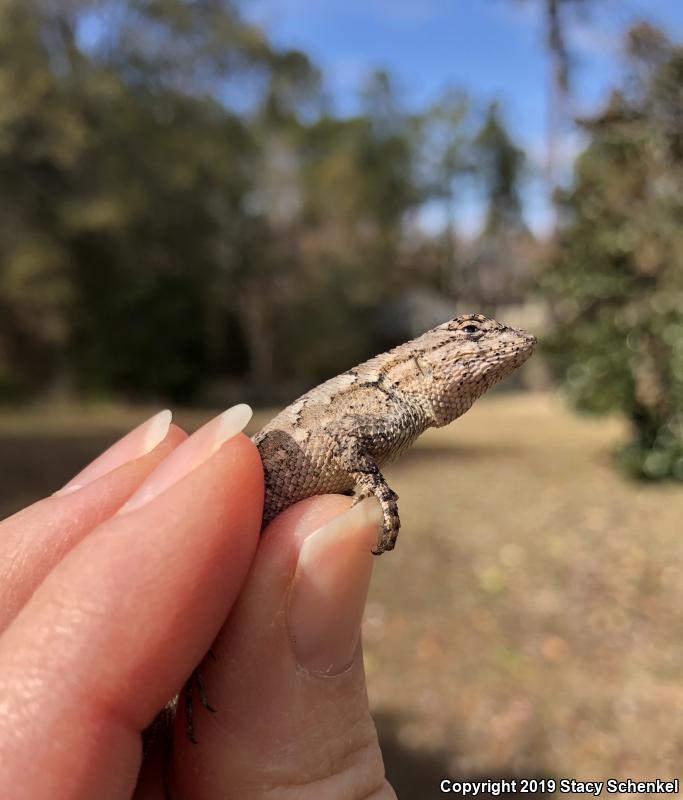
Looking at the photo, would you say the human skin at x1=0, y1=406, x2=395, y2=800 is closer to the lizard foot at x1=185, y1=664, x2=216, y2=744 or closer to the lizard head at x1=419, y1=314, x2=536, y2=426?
the lizard foot at x1=185, y1=664, x2=216, y2=744

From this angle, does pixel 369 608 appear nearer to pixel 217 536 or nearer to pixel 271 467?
pixel 271 467

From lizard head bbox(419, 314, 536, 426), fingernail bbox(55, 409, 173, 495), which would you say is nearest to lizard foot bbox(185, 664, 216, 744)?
fingernail bbox(55, 409, 173, 495)

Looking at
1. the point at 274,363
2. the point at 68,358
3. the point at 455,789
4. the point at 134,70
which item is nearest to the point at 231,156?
the point at 134,70

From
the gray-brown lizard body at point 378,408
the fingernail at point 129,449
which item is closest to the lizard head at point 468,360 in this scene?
the gray-brown lizard body at point 378,408

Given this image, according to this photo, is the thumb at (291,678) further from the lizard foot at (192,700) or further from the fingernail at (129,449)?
the fingernail at (129,449)

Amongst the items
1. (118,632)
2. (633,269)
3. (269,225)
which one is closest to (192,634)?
(118,632)

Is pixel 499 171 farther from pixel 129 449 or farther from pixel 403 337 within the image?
pixel 129 449

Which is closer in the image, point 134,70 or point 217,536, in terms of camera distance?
point 217,536
